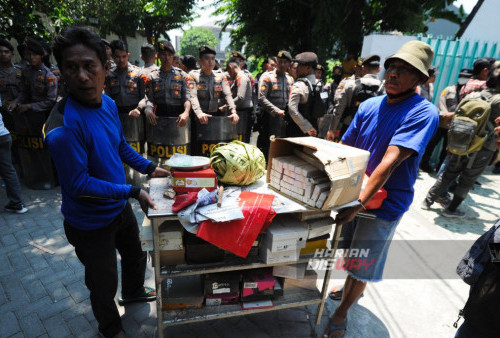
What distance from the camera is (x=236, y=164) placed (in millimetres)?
2115

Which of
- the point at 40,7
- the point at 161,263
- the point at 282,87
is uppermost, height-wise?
the point at 40,7

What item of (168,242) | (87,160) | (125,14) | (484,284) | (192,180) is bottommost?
(168,242)

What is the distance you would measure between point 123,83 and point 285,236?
4.06 metres

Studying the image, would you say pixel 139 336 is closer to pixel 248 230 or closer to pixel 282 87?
pixel 248 230

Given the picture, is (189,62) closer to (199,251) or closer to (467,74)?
(467,74)

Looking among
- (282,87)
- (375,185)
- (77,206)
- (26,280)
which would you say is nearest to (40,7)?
(282,87)

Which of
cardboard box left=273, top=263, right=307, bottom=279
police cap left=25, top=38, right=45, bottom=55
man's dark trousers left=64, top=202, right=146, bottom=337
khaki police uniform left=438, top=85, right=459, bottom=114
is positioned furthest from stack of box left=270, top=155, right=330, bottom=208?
khaki police uniform left=438, top=85, right=459, bottom=114

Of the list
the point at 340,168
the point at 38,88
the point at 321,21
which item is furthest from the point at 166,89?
the point at 321,21

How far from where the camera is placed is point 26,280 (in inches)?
115

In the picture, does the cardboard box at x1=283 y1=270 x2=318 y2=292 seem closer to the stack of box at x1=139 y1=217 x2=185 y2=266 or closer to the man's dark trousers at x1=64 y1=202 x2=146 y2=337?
the stack of box at x1=139 y1=217 x2=185 y2=266

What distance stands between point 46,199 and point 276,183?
13.8 feet

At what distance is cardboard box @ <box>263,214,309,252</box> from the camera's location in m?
2.04

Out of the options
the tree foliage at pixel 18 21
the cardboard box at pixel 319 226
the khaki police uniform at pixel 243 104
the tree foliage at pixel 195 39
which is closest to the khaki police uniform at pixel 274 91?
the khaki police uniform at pixel 243 104

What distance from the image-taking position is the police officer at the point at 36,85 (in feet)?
14.7
